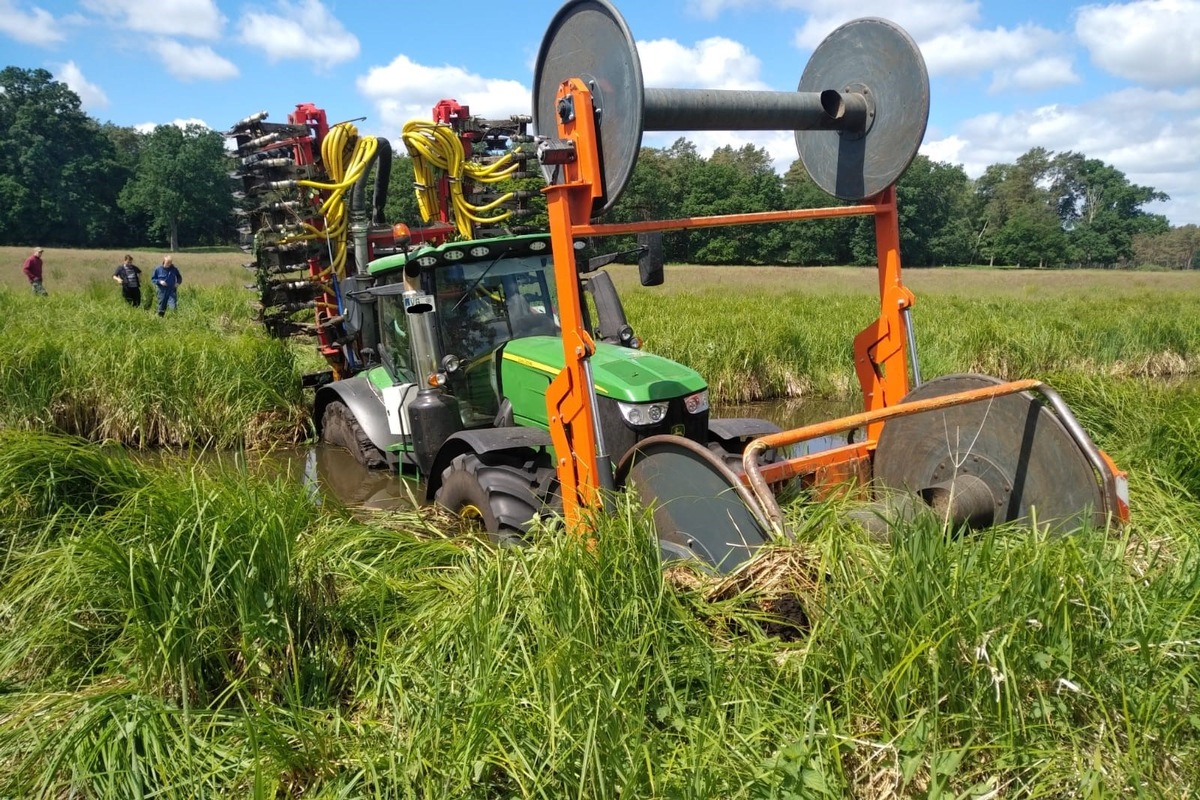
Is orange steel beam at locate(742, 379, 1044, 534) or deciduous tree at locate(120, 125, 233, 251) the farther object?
deciduous tree at locate(120, 125, 233, 251)

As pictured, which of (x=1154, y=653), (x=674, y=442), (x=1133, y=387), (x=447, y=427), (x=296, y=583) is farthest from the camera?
(x=1133, y=387)

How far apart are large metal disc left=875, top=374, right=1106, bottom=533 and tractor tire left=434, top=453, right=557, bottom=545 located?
5.79ft

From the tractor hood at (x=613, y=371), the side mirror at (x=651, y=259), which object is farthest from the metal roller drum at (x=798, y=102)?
the tractor hood at (x=613, y=371)

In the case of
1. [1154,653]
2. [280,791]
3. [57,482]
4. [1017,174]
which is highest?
[1017,174]

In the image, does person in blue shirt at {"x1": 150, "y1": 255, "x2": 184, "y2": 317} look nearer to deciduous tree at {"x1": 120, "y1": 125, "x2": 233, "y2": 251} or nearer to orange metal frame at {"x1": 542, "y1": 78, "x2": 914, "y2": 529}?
orange metal frame at {"x1": 542, "y1": 78, "x2": 914, "y2": 529}

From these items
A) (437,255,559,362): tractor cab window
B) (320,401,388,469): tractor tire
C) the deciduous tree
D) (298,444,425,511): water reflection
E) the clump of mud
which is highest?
the deciduous tree

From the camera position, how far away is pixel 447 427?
5285mm

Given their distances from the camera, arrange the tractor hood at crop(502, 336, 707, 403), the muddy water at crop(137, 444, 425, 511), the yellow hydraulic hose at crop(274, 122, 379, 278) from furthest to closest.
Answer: the yellow hydraulic hose at crop(274, 122, 379, 278) → the muddy water at crop(137, 444, 425, 511) → the tractor hood at crop(502, 336, 707, 403)

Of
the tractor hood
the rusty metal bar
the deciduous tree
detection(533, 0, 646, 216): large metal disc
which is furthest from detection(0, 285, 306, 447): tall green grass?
the deciduous tree

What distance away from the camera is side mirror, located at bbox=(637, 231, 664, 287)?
402 centimetres

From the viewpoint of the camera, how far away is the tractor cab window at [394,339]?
6.48 metres

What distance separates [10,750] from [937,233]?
197ft

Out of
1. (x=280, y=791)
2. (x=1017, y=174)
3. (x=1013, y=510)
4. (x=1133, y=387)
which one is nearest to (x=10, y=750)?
(x=280, y=791)

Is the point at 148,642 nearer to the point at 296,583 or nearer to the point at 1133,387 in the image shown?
the point at 296,583
